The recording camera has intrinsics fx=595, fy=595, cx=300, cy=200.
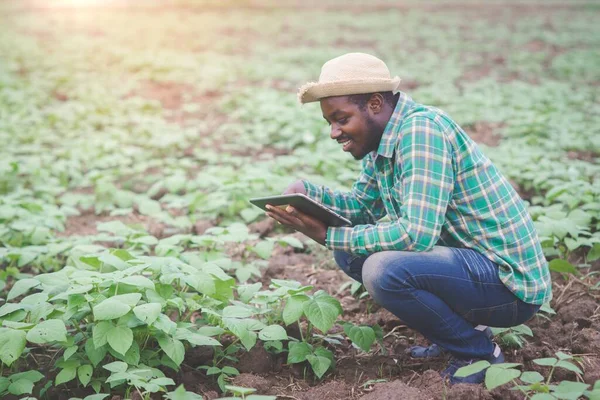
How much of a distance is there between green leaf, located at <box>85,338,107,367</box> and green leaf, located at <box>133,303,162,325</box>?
21cm

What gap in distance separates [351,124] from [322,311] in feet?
2.56

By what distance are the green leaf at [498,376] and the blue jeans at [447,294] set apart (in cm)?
42

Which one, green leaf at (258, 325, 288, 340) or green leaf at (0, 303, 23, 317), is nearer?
green leaf at (0, 303, 23, 317)

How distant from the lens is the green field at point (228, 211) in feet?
7.77

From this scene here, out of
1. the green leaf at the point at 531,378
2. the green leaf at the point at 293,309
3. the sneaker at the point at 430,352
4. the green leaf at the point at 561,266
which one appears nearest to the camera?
the green leaf at the point at 531,378

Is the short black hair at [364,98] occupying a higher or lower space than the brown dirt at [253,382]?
higher

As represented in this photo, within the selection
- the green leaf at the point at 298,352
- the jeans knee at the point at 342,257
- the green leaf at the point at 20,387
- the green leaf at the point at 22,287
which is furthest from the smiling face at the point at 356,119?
the green leaf at the point at 20,387

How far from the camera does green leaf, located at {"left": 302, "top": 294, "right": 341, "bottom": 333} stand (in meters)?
2.42

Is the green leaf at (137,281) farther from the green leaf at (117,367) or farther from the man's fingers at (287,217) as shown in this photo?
the man's fingers at (287,217)

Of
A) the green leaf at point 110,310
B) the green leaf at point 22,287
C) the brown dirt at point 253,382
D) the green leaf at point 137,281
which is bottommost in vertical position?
the brown dirt at point 253,382

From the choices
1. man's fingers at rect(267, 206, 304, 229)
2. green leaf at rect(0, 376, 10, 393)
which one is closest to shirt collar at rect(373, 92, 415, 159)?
man's fingers at rect(267, 206, 304, 229)

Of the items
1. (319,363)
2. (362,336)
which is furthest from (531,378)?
Result: (319,363)

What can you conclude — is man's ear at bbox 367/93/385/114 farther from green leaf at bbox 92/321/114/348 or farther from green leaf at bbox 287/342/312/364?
green leaf at bbox 92/321/114/348

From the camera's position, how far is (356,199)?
288 centimetres
